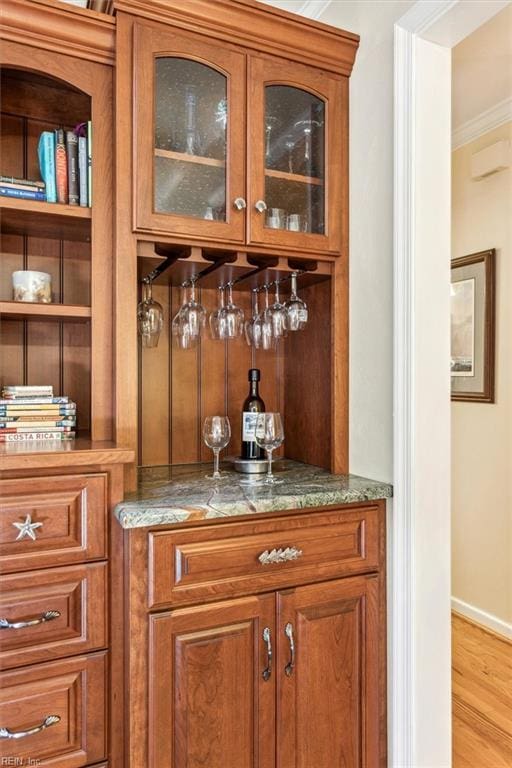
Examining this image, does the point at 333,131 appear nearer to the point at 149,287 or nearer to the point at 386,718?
the point at 149,287

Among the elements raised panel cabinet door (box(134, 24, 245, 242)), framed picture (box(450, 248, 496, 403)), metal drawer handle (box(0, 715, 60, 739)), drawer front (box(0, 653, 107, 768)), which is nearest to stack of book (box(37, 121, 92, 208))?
raised panel cabinet door (box(134, 24, 245, 242))

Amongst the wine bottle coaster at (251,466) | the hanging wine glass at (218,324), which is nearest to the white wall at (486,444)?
the wine bottle coaster at (251,466)

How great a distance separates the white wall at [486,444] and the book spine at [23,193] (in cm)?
221

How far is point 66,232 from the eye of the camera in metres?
1.60

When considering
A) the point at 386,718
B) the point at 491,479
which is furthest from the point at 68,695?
the point at 491,479

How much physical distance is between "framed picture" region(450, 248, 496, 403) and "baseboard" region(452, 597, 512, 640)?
1.13 meters

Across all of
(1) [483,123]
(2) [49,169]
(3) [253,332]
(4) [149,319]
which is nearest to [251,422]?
(3) [253,332]

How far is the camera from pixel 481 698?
203 cm

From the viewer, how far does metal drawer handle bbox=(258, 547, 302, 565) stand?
Answer: 4.39 feet

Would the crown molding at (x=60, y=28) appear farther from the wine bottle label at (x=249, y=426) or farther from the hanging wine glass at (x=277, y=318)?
the wine bottle label at (x=249, y=426)

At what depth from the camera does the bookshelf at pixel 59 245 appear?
141cm

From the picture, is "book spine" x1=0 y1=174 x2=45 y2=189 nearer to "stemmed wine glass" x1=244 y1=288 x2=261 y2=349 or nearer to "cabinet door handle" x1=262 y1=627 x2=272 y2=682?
"stemmed wine glass" x1=244 y1=288 x2=261 y2=349

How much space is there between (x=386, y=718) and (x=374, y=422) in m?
0.88

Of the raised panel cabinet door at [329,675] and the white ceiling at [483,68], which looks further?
the white ceiling at [483,68]
